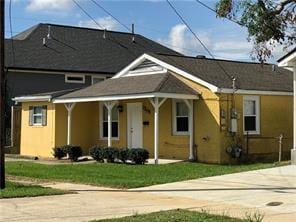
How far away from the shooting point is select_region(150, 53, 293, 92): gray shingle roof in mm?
24484

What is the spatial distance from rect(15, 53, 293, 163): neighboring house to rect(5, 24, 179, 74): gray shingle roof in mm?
5894

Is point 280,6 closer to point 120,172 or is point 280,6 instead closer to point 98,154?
point 120,172

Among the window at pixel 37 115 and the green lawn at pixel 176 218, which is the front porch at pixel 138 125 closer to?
the window at pixel 37 115

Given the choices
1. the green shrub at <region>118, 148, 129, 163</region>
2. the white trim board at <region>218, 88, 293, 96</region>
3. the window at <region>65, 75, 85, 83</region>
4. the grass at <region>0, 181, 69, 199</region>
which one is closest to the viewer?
the grass at <region>0, 181, 69, 199</region>

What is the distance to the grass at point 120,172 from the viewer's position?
16984 millimetres

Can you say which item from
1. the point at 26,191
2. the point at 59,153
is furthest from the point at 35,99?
the point at 26,191

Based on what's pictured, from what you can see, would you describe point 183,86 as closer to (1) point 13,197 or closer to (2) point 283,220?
(1) point 13,197

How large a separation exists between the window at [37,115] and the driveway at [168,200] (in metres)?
12.2

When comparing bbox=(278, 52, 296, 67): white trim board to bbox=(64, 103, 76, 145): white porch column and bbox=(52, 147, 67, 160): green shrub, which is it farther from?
bbox=(64, 103, 76, 145): white porch column

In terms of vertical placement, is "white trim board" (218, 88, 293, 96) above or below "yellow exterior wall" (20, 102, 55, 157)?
above

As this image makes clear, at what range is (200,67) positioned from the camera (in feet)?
85.3

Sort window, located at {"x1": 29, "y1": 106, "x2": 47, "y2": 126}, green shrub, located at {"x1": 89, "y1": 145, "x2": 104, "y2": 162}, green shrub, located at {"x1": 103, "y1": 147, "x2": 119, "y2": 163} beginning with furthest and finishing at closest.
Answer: window, located at {"x1": 29, "y1": 106, "x2": 47, "y2": 126}
green shrub, located at {"x1": 89, "y1": 145, "x2": 104, "y2": 162}
green shrub, located at {"x1": 103, "y1": 147, "x2": 119, "y2": 163}

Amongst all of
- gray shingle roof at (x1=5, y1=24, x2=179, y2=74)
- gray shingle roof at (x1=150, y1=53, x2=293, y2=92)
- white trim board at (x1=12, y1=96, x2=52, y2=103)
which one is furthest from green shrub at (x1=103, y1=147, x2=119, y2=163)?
gray shingle roof at (x1=5, y1=24, x2=179, y2=74)

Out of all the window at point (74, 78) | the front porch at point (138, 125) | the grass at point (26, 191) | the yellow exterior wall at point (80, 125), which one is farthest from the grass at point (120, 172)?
the window at point (74, 78)
